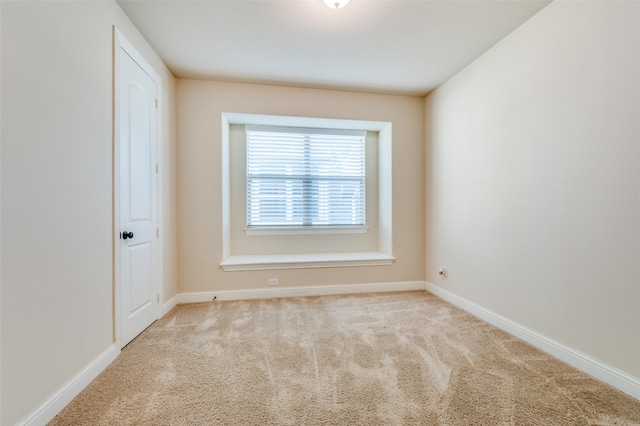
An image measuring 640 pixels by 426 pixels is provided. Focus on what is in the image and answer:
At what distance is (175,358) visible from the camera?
188 centimetres

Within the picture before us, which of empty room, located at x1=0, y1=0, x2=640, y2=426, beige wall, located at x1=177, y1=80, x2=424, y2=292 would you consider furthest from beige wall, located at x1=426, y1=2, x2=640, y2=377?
beige wall, located at x1=177, y1=80, x2=424, y2=292

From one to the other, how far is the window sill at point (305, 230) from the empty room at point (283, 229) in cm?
5

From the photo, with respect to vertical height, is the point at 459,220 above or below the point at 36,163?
below

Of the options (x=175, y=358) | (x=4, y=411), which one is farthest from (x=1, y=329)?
(x=175, y=358)

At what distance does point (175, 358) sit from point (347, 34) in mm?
2944

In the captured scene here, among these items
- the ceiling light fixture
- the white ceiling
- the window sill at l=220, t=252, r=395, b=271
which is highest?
the white ceiling

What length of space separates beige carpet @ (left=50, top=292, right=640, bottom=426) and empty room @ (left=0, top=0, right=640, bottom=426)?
0.7 inches

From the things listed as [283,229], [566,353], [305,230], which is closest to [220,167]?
[283,229]

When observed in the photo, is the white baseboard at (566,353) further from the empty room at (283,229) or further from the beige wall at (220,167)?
the beige wall at (220,167)

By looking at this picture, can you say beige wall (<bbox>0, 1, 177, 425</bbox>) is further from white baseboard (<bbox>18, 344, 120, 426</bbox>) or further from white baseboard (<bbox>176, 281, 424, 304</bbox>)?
white baseboard (<bbox>176, 281, 424, 304</bbox>)

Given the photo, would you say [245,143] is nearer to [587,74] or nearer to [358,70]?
[358,70]

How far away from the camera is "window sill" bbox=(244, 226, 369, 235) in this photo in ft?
11.8

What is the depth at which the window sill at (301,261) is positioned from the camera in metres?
3.13

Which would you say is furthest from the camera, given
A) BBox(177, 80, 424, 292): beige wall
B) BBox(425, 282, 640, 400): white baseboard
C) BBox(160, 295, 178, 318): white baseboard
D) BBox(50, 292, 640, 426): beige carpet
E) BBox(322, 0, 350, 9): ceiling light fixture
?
BBox(177, 80, 424, 292): beige wall
